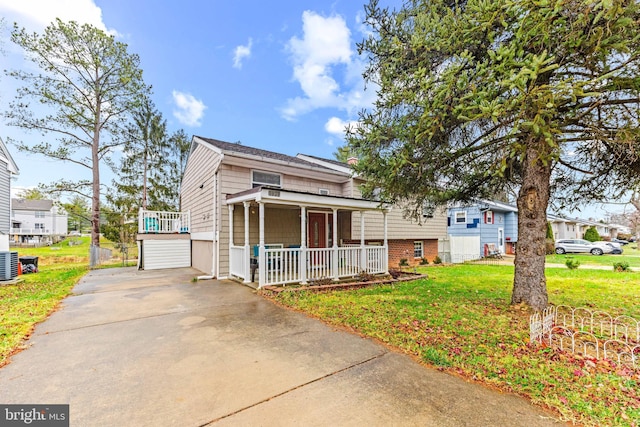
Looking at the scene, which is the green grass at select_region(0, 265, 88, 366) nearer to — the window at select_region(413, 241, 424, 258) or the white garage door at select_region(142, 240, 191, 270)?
the white garage door at select_region(142, 240, 191, 270)

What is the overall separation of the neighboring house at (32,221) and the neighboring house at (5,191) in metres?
38.3

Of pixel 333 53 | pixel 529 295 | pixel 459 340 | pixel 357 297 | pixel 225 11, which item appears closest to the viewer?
pixel 459 340

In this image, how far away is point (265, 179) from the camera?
10.8 metres

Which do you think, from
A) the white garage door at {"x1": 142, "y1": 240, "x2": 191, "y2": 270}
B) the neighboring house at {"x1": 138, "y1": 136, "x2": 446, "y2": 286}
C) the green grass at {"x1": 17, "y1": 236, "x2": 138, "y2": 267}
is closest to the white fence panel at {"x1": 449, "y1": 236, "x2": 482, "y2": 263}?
the neighboring house at {"x1": 138, "y1": 136, "x2": 446, "y2": 286}

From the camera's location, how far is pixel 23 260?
12.2 metres

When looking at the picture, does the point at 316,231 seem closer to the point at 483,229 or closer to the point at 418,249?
the point at 418,249

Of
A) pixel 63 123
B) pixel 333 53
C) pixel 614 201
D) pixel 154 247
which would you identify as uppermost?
pixel 333 53

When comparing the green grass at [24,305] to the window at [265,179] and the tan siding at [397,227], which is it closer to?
the window at [265,179]

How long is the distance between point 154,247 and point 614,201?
52.2 ft

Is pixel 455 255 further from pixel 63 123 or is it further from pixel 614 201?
pixel 63 123

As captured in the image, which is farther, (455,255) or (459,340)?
(455,255)

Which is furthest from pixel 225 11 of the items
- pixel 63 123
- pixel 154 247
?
pixel 154 247

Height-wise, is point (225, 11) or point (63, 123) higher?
point (225, 11)

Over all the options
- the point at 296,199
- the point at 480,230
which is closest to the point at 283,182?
the point at 296,199
